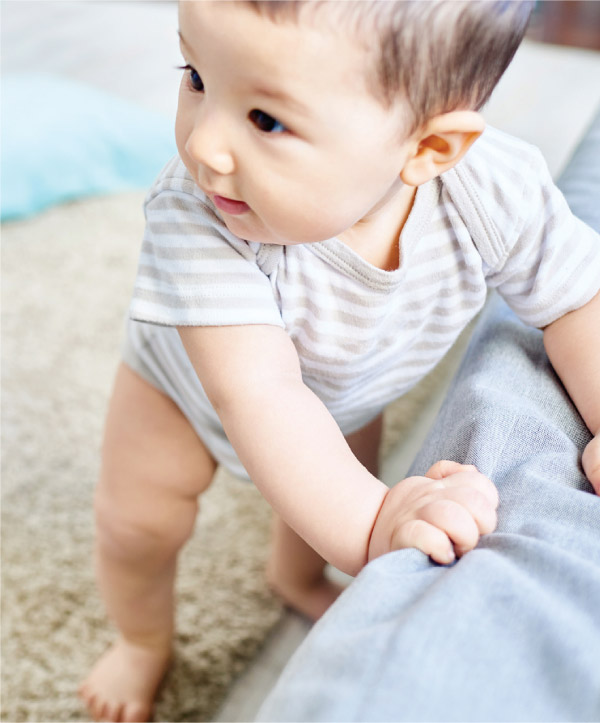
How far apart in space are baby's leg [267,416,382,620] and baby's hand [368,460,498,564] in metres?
0.45

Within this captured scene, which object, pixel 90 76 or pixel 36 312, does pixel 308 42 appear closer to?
pixel 36 312

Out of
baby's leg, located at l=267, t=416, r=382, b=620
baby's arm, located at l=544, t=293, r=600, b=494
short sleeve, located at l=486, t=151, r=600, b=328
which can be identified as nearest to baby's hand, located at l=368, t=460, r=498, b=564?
baby's arm, located at l=544, t=293, r=600, b=494

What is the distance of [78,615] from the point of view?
3.45ft

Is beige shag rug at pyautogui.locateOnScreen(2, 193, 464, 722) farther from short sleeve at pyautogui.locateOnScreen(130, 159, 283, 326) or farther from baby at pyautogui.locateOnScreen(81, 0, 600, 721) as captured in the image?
short sleeve at pyautogui.locateOnScreen(130, 159, 283, 326)

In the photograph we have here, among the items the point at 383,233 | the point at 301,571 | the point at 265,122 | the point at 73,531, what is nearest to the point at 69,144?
the point at 73,531

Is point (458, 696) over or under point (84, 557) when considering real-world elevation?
over

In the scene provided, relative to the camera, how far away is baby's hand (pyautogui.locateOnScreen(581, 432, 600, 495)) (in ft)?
1.66

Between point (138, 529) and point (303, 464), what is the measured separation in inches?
14.7

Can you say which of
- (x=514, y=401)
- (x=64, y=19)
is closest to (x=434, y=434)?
(x=514, y=401)

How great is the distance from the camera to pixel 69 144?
1.76m

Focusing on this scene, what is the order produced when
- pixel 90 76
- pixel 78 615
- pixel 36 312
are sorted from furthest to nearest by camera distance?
pixel 90 76 → pixel 36 312 → pixel 78 615

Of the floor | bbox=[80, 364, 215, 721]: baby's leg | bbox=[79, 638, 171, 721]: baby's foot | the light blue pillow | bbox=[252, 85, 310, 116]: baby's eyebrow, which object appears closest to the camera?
bbox=[252, 85, 310, 116]: baby's eyebrow

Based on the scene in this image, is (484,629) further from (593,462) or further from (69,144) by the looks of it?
(69,144)

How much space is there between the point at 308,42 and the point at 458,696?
1.10 ft
